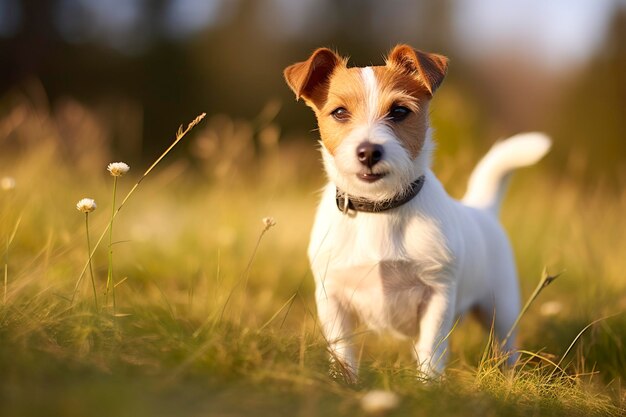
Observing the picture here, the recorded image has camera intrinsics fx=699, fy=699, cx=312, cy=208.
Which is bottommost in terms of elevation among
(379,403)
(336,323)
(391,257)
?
(336,323)

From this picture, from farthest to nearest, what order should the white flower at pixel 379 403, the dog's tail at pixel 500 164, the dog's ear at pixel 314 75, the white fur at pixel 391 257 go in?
the dog's tail at pixel 500 164 → the dog's ear at pixel 314 75 → the white fur at pixel 391 257 → the white flower at pixel 379 403

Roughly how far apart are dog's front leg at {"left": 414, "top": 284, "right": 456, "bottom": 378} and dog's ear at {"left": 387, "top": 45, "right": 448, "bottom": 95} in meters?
0.95

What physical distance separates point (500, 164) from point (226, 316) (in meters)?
1.98

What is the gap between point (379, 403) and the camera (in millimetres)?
2160

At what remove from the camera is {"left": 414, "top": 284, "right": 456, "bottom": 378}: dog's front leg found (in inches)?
123

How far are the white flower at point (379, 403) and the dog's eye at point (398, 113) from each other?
142 cm

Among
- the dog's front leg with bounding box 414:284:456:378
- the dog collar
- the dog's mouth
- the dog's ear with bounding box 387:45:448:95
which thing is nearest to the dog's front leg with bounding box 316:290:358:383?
the dog's front leg with bounding box 414:284:456:378

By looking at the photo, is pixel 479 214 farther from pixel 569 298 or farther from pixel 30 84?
pixel 30 84

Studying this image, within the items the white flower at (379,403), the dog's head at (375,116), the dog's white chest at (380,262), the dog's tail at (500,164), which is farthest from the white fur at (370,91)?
the white flower at (379,403)

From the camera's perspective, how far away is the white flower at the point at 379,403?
7.07 ft

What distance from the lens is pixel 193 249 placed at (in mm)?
5488

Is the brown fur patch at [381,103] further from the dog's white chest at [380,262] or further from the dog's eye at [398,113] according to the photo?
the dog's white chest at [380,262]

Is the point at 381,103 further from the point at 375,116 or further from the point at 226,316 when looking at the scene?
the point at 226,316

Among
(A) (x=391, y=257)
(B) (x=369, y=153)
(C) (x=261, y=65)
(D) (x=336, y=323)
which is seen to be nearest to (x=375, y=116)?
(B) (x=369, y=153)
